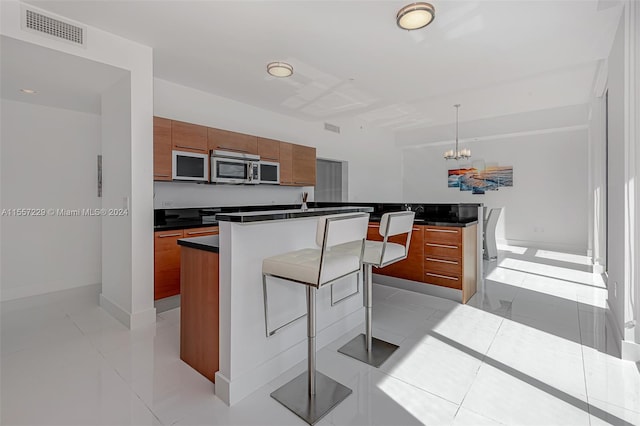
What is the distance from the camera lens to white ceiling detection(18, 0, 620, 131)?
7.91 feet

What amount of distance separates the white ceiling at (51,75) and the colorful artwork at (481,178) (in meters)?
7.28

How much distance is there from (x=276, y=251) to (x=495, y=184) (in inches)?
273

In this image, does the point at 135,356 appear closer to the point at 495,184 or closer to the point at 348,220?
the point at 348,220

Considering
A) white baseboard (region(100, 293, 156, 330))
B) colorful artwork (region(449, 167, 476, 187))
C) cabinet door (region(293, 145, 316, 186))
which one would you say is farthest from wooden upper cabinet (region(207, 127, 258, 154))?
colorful artwork (region(449, 167, 476, 187))

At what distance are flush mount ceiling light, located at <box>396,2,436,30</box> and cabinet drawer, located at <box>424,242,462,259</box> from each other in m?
2.21

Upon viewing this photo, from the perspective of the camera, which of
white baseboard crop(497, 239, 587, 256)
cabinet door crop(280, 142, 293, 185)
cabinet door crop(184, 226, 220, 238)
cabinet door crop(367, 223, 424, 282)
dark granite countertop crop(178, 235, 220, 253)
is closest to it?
dark granite countertop crop(178, 235, 220, 253)

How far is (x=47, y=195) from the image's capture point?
12.3ft

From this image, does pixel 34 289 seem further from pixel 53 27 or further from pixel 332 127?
pixel 332 127

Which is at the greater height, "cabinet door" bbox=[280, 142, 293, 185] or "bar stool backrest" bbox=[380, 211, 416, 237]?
"cabinet door" bbox=[280, 142, 293, 185]

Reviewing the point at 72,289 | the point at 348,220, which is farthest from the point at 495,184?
the point at 72,289

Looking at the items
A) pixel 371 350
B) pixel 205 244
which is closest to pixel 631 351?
pixel 371 350

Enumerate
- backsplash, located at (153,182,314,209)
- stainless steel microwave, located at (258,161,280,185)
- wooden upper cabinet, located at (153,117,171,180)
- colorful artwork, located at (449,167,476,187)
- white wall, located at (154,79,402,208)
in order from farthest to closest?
1. colorful artwork, located at (449,167,476,187)
2. stainless steel microwave, located at (258,161,280,185)
3. white wall, located at (154,79,402,208)
4. backsplash, located at (153,182,314,209)
5. wooden upper cabinet, located at (153,117,171,180)

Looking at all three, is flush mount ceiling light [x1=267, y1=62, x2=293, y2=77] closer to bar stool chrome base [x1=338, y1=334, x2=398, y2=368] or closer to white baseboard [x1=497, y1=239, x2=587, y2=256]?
bar stool chrome base [x1=338, y1=334, x2=398, y2=368]

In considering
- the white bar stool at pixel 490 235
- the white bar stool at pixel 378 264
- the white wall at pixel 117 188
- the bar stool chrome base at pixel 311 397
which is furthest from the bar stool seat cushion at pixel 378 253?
the white bar stool at pixel 490 235
